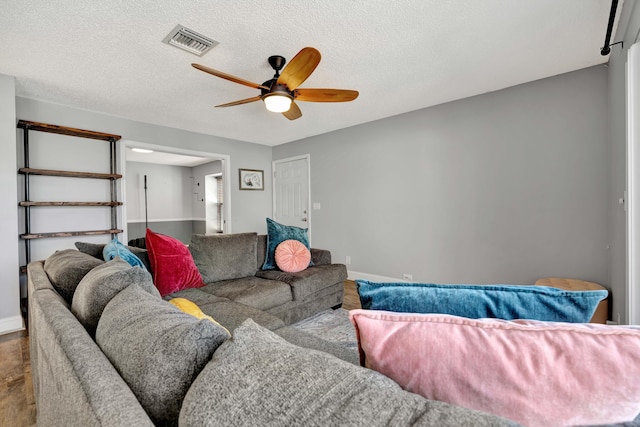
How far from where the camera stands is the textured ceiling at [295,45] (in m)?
1.88

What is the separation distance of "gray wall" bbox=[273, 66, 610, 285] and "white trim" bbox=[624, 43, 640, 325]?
110cm

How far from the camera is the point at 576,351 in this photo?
0.48m

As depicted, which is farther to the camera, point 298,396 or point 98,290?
point 98,290

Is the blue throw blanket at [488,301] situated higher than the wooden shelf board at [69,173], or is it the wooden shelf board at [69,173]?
the wooden shelf board at [69,173]

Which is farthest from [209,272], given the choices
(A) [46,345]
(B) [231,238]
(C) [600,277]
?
(C) [600,277]

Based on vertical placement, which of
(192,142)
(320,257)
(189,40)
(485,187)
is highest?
(189,40)

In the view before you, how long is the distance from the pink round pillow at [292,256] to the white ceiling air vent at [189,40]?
183 centimetres

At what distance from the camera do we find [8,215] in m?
2.76

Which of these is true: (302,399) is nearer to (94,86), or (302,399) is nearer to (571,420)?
(571,420)

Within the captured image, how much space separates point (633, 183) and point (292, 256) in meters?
2.50

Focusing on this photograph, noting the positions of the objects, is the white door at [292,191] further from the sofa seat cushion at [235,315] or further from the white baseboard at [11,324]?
the white baseboard at [11,324]

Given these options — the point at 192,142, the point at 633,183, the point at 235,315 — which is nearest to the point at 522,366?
the point at 235,315

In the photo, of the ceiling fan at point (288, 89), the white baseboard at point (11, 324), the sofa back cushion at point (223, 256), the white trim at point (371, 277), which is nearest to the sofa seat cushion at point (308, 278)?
the sofa back cushion at point (223, 256)

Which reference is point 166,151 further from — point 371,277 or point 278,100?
point 371,277
